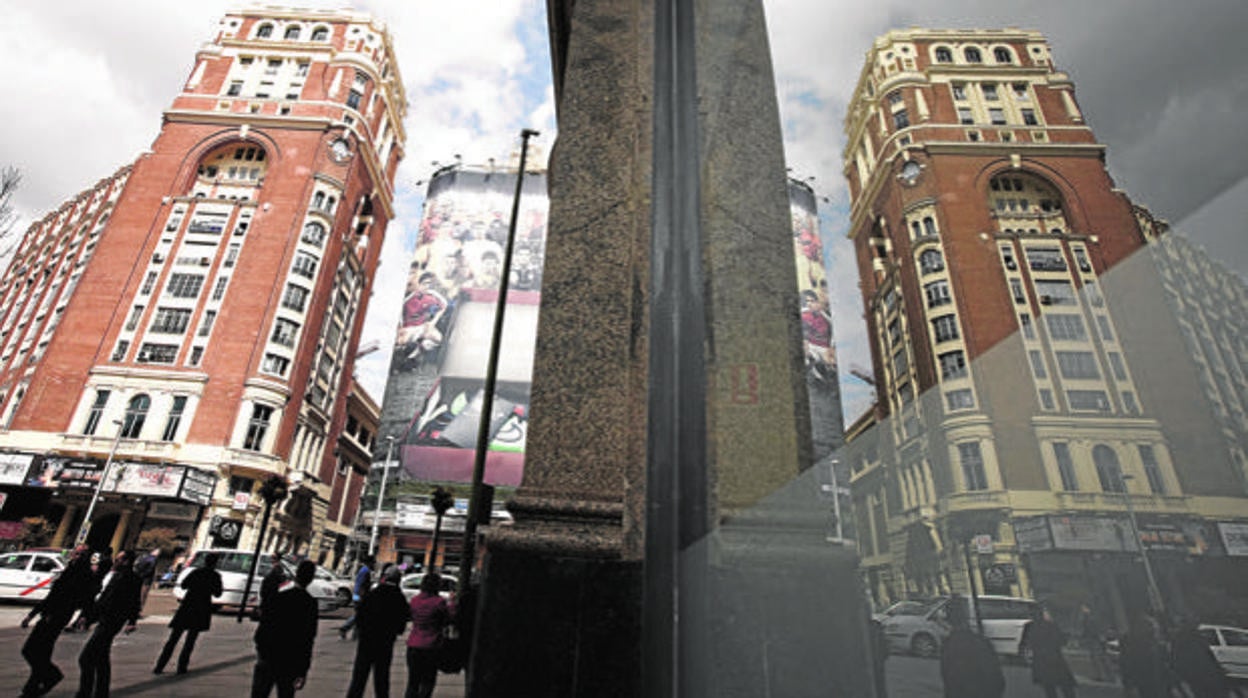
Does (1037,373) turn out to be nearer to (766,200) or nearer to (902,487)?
(902,487)

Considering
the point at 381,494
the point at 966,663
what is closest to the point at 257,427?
the point at 381,494

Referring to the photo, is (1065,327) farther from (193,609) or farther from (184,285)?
(184,285)

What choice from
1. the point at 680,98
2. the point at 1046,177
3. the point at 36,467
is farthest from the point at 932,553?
the point at 36,467

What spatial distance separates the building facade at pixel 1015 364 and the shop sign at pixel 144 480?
101 ft

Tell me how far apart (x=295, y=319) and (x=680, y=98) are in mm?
34408

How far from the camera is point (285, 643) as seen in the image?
406 cm

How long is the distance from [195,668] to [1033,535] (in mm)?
8214

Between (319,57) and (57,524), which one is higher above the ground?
(319,57)

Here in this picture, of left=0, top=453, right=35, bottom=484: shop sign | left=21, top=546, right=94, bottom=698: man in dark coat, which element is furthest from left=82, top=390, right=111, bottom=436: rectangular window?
Answer: left=21, top=546, right=94, bottom=698: man in dark coat

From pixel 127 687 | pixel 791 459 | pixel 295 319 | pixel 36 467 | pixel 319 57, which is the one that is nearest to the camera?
pixel 791 459

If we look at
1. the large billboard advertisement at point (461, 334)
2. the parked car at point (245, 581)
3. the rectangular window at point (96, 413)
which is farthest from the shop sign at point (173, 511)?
the parked car at point (245, 581)

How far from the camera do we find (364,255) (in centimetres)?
4106

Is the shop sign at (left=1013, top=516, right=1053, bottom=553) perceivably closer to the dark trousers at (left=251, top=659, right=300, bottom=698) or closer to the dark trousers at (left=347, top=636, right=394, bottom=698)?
the dark trousers at (left=251, top=659, right=300, bottom=698)

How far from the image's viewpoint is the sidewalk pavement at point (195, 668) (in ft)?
16.5
